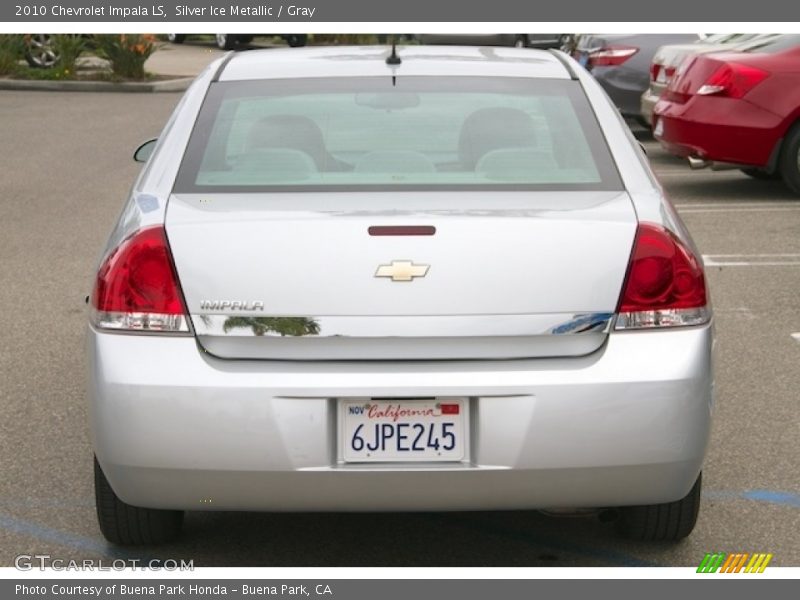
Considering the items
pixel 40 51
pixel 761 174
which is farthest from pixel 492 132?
pixel 40 51

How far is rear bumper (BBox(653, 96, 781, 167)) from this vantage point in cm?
1284

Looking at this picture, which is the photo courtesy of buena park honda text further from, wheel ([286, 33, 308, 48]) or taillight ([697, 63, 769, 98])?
wheel ([286, 33, 308, 48])

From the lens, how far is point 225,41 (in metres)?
36.1

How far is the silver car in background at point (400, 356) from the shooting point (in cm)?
405

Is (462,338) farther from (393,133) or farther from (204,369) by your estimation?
(393,133)

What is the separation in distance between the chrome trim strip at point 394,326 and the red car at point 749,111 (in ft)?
30.1

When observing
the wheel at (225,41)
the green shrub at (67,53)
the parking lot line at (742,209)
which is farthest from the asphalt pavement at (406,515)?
the wheel at (225,41)

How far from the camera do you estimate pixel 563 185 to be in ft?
15.0

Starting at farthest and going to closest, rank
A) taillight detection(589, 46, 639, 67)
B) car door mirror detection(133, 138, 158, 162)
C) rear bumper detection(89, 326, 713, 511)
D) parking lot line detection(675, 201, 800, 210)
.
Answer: taillight detection(589, 46, 639, 67), parking lot line detection(675, 201, 800, 210), car door mirror detection(133, 138, 158, 162), rear bumper detection(89, 326, 713, 511)

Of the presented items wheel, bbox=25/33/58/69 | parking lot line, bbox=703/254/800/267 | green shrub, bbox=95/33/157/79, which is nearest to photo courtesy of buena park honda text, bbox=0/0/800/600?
parking lot line, bbox=703/254/800/267

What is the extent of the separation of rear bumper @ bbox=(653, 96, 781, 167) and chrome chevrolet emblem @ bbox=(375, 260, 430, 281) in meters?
9.26

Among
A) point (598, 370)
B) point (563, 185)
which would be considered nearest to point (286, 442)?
point (598, 370)

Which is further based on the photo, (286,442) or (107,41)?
(107,41)

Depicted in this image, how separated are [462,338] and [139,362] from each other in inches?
33.7
